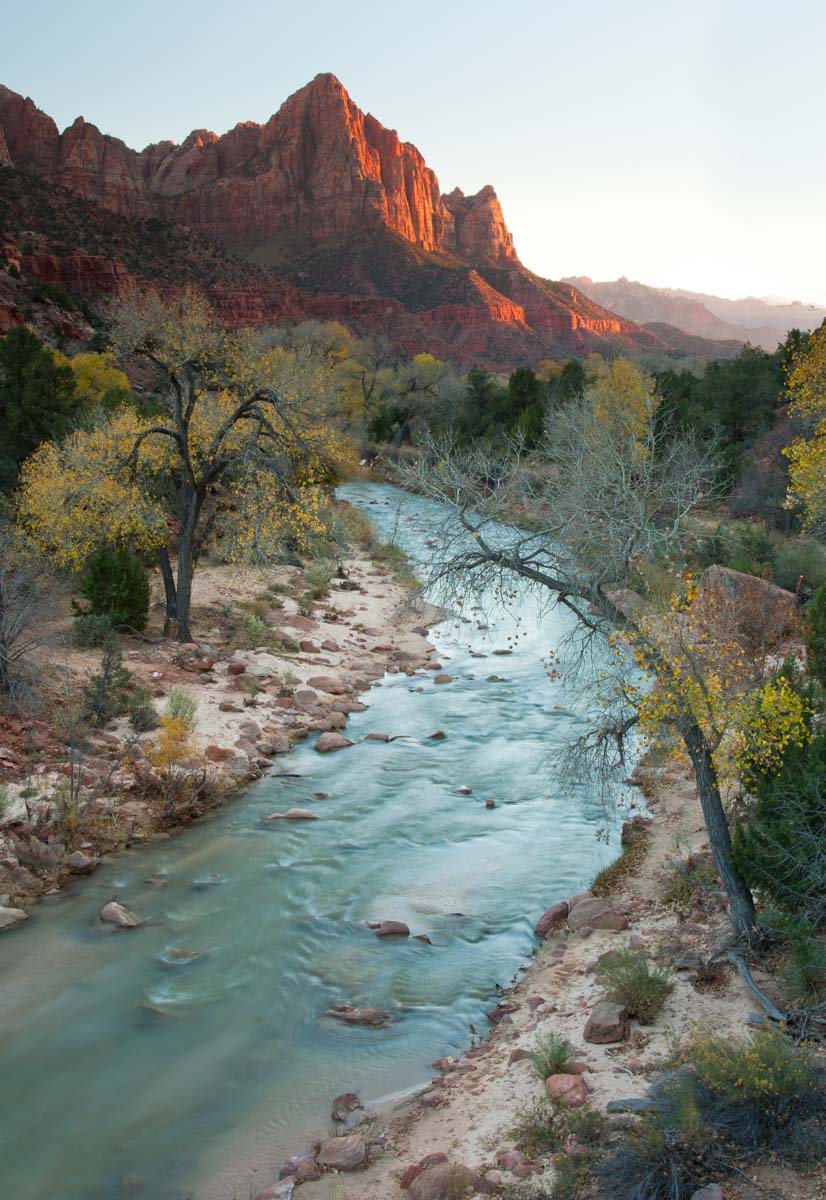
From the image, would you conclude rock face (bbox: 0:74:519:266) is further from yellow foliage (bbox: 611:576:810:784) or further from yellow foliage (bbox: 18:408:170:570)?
yellow foliage (bbox: 611:576:810:784)

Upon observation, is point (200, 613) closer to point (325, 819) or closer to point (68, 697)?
point (68, 697)

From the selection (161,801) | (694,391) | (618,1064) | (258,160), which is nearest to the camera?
(618,1064)

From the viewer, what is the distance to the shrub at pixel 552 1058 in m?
6.05

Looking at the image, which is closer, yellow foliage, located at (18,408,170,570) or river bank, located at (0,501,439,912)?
river bank, located at (0,501,439,912)

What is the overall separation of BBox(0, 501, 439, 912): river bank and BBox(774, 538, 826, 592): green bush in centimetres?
928

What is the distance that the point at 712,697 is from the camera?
675 cm

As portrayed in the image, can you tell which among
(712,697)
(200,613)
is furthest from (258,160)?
→ (712,697)

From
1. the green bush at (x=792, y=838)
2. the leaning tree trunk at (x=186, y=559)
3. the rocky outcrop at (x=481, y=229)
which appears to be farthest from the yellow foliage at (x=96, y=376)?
the rocky outcrop at (x=481, y=229)

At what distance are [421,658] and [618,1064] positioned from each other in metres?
13.5

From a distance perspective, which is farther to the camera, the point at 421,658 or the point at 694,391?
the point at 694,391

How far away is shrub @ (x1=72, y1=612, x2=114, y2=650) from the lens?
15250 mm

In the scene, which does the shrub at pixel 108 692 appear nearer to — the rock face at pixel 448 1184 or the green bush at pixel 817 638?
the rock face at pixel 448 1184

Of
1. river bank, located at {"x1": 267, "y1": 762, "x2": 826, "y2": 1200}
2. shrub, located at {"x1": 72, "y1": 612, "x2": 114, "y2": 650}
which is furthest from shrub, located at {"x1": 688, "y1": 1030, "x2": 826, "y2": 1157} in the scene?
shrub, located at {"x1": 72, "y1": 612, "x2": 114, "y2": 650}

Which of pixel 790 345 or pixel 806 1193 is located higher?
pixel 790 345
